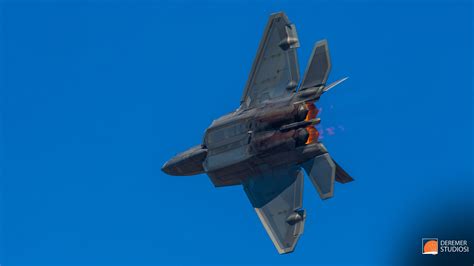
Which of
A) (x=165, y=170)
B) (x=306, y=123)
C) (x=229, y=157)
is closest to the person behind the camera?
(x=306, y=123)

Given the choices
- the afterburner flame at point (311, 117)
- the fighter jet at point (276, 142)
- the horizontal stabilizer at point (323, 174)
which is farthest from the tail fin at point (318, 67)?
the horizontal stabilizer at point (323, 174)

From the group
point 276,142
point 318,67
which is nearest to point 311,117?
point 276,142

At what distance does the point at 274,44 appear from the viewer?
54031 millimetres

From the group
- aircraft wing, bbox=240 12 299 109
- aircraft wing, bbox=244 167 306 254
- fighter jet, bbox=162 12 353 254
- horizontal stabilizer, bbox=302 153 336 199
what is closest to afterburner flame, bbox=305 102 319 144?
fighter jet, bbox=162 12 353 254

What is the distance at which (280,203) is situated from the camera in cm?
5300

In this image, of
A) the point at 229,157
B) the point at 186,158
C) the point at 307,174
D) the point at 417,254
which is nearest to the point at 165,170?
the point at 186,158

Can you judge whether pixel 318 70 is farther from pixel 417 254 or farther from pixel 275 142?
pixel 417 254

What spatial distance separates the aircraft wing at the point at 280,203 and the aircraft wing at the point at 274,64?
12.0ft

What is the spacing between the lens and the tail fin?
164 ft

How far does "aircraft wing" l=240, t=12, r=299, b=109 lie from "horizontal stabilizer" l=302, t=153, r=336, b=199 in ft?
13.0

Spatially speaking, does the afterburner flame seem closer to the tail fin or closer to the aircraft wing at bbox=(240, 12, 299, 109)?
the tail fin

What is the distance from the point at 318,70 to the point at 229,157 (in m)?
6.26

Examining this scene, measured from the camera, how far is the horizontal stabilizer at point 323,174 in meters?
49.6

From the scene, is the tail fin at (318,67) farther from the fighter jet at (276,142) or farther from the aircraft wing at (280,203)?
the aircraft wing at (280,203)
